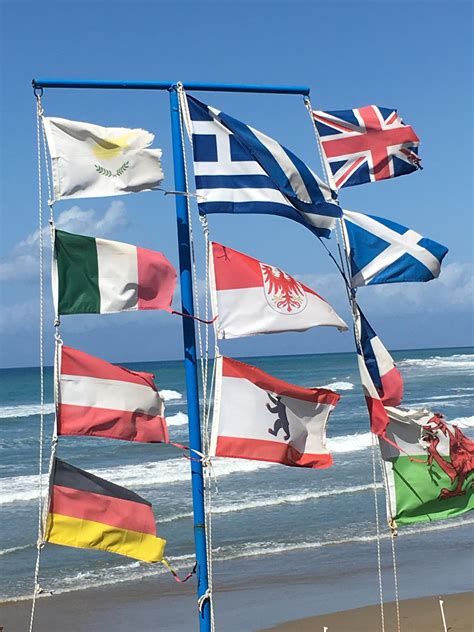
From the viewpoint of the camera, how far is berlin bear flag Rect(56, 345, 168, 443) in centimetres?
730

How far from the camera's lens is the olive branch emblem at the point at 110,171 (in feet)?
24.3

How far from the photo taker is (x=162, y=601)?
14312mm

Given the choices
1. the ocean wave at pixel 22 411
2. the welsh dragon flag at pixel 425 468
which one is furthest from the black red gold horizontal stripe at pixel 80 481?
the ocean wave at pixel 22 411

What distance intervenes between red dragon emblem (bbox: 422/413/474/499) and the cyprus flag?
10.2 ft

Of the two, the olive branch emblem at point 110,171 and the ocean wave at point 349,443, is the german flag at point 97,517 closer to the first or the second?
the olive branch emblem at point 110,171

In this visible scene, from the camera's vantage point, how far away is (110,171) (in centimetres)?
744

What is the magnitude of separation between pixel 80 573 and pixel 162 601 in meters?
2.32

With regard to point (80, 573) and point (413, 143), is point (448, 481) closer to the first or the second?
point (413, 143)

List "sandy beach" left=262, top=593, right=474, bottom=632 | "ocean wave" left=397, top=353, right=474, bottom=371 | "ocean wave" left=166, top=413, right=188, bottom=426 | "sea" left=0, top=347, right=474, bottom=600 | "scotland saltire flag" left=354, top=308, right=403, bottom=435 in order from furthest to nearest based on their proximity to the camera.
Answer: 1. "ocean wave" left=397, top=353, right=474, bottom=371
2. "ocean wave" left=166, top=413, right=188, bottom=426
3. "sea" left=0, top=347, right=474, bottom=600
4. "sandy beach" left=262, top=593, right=474, bottom=632
5. "scotland saltire flag" left=354, top=308, right=403, bottom=435

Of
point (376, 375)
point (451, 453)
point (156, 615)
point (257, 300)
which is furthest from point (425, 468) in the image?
point (156, 615)

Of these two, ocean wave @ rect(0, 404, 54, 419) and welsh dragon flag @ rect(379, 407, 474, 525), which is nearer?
welsh dragon flag @ rect(379, 407, 474, 525)

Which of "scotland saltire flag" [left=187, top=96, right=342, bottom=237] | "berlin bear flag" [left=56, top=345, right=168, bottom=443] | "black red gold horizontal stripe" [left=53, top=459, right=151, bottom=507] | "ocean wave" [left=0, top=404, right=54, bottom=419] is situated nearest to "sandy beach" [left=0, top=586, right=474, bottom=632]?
"black red gold horizontal stripe" [left=53, top=459, right=151, bottom=507]

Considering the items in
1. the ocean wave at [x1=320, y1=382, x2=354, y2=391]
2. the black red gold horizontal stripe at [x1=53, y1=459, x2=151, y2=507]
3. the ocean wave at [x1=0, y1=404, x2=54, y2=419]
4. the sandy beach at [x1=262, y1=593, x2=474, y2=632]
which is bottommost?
the sandy beach at [x1=262, y1=593, x2=474, y2=632]

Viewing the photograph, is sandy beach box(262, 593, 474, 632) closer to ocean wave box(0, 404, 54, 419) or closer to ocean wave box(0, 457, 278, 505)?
ocean wave box(0, 457, 278, 505)
